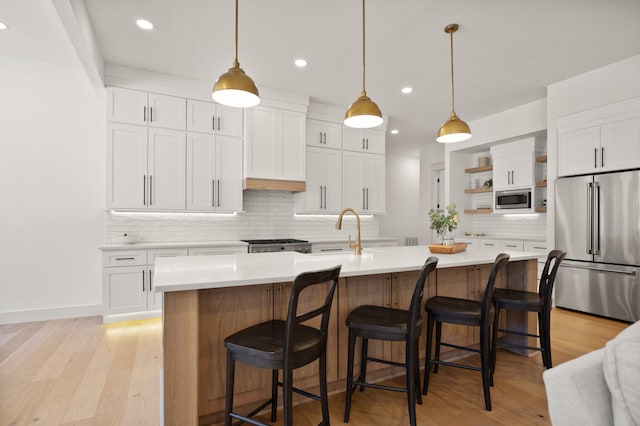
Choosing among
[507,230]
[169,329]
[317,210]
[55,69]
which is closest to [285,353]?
[169,329]

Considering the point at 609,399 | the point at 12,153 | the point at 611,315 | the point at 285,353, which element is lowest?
the point at 611,315

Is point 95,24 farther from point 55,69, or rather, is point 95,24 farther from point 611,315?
point 611,315

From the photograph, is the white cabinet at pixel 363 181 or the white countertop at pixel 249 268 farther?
the white cabinet at pixel 363 181

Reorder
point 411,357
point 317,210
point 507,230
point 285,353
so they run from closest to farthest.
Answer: point 285,353 < point 411,357 < point 317,210 < point 507,230

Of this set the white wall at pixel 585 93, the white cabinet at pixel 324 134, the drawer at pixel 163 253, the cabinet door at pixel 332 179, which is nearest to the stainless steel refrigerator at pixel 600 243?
the white wall at pixel 585 93

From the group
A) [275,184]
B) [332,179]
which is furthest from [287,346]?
[332,179]

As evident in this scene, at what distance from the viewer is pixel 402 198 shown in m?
8.70

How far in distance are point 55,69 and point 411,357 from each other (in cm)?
503

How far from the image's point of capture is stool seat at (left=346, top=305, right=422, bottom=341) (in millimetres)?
1840

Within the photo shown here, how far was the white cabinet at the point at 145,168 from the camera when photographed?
399cm

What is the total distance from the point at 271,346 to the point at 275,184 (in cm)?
341

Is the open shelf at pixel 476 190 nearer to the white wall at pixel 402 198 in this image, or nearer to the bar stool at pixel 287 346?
the white wall at pixel 402 198

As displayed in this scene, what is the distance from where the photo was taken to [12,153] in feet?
12.7

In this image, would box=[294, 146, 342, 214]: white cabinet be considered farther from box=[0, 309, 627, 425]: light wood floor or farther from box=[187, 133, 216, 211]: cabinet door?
box=[0, 309, 627, 425]: light wood floor
